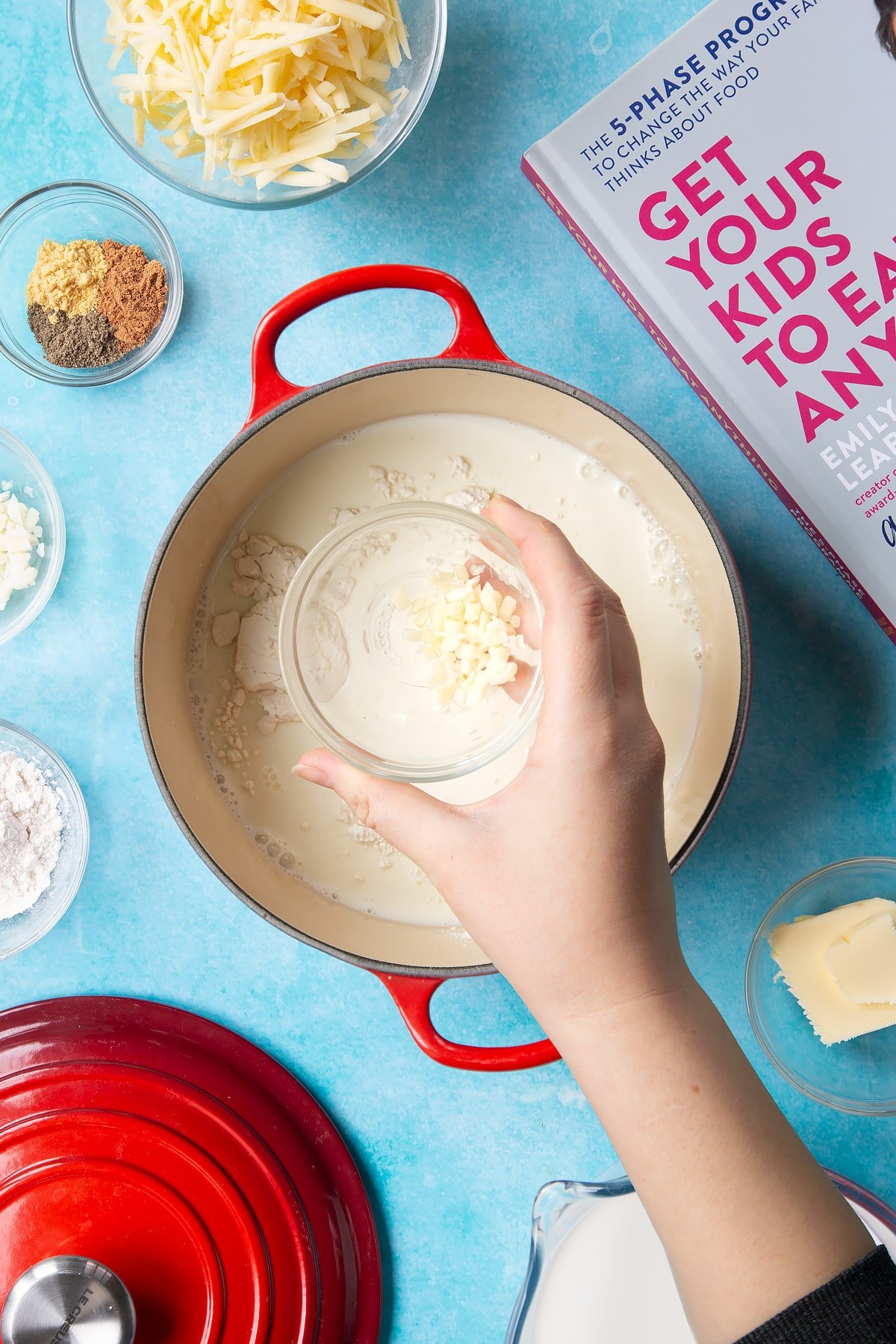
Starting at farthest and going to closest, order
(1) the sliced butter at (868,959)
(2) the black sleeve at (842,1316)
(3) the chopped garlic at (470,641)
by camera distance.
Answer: (1) the sliced butter at (868,959) → (3) the chopped garlic at (470,641) → (2) the black sleeve at (842,1316)

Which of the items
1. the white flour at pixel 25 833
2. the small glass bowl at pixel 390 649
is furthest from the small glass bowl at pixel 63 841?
the small glass bowl at pixel 390 649

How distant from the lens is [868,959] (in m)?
0.85

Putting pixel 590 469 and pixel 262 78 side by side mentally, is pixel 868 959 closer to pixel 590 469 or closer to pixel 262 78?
pixel 590 469

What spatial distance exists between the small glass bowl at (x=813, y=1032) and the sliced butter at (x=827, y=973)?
0.02m

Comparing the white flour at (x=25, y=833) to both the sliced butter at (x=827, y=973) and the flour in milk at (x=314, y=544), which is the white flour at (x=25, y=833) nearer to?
the flour in milk at (x=314, y=544)

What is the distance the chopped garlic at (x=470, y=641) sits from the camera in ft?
2.45

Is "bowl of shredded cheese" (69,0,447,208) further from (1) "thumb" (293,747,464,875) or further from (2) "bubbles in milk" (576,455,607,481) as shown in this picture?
(1) "thumb" (293,747,464,875)

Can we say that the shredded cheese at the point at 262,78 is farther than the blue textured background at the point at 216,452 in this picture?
No

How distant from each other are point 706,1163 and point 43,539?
77cm

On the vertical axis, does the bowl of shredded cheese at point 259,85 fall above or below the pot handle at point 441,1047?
above

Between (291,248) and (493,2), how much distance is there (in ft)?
0.96

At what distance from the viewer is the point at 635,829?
0.67 m

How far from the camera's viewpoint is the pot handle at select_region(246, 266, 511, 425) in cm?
77

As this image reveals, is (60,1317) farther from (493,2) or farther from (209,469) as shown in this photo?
(493,2)
